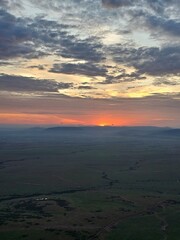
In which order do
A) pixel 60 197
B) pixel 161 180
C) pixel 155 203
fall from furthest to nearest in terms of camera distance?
pixel 161 180 → pixel 60 197 → pixel 155 203

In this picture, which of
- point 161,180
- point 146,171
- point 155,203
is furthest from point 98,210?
point 146,171

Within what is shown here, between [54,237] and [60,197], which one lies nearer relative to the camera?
[54,237]

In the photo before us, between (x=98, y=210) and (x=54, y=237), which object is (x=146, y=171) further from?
(x=54, y=237)

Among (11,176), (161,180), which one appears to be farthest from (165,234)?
(11,176)

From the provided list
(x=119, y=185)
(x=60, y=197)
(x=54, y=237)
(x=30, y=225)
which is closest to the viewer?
(x=54, y=237)

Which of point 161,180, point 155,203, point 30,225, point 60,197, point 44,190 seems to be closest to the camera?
point 30,225

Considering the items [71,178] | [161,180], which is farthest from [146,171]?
[71,178]

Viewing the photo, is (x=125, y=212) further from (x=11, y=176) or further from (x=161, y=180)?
(x=11, y=176)

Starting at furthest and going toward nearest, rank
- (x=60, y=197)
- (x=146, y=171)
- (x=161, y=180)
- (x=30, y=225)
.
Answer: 1. (x=146, y=171)
2. (x=161, y=180)
3. (x=60, y=197)
4. (x=30, y=225)

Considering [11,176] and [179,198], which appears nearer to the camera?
[179,198]
